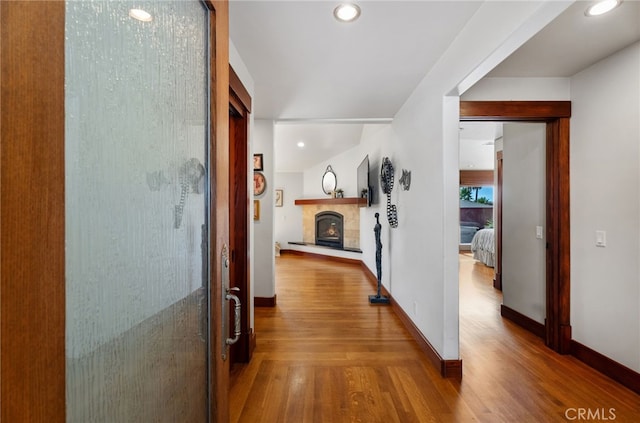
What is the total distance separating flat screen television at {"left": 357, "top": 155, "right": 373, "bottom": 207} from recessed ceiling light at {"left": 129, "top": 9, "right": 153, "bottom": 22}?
13.2 ft

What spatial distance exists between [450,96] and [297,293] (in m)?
3.17

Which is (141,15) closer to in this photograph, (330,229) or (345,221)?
(345,221)

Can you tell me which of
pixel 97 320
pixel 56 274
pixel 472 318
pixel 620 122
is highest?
pixel 620 122

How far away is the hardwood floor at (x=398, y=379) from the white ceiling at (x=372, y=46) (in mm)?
2385

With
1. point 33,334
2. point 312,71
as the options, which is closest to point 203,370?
point 33,334

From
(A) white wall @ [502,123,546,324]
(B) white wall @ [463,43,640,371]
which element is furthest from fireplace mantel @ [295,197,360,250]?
(B) white wall @ [463,43,640,371]

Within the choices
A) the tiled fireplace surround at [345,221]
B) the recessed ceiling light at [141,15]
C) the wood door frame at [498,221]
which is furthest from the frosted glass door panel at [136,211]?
the tiled fireplace surround at [345,221]

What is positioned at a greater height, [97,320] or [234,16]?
[234,16]

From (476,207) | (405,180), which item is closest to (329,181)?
(405,180)

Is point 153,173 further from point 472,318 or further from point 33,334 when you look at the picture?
point 472,318

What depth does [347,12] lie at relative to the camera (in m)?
1.53

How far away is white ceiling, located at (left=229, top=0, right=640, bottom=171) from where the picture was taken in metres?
1.55

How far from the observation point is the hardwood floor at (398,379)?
166cm

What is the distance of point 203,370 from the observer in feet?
2.66
